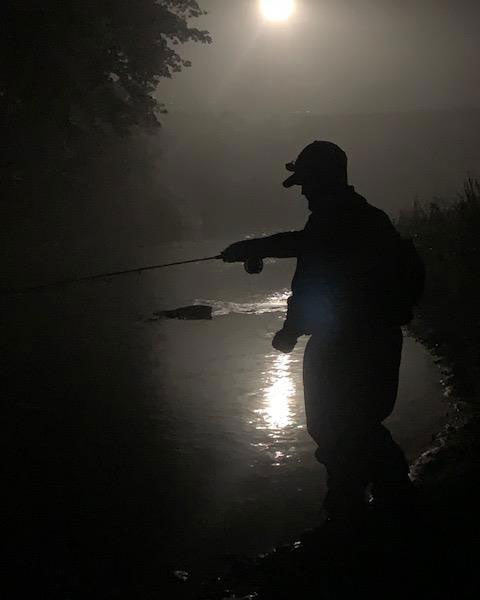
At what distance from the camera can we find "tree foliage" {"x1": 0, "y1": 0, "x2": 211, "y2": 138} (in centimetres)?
2356

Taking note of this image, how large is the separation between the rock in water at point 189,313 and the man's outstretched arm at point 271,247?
11.1 m

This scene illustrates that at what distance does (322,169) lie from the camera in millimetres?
4375

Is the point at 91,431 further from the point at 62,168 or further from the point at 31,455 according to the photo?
the point at 62,168

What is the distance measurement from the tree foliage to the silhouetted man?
21889 mm

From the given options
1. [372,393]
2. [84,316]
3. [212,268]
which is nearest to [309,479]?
[372,393]

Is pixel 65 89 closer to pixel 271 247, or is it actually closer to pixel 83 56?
pixel 83 56

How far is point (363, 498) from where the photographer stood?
4562 mm

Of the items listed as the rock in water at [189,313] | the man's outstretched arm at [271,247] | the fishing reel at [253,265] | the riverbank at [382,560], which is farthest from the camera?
the rock in water at [189,313]

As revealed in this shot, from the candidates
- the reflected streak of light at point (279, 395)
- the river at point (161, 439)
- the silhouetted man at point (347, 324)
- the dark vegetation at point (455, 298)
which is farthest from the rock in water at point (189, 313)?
the silhouetted man at point (347, 324)

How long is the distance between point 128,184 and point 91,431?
4100cm

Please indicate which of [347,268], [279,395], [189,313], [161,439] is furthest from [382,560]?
[189,313]

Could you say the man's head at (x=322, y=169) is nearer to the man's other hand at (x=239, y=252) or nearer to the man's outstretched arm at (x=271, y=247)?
the man's outstretched arm at (x=271, y=247)

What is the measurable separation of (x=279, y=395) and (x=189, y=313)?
7.35m

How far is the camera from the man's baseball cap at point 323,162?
436 centimetres
